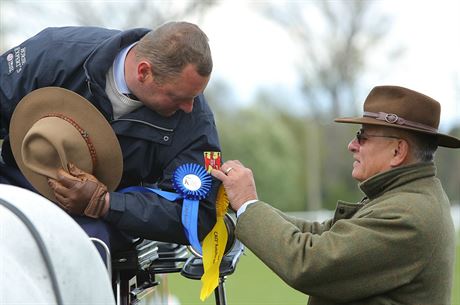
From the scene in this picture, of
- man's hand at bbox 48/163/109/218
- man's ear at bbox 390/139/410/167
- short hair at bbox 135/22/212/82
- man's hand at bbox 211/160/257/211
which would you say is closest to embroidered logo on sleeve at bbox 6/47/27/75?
short hair at bbox 135/22/212/82

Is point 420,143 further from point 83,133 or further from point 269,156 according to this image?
point 269,156

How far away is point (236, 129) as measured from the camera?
19.6 m

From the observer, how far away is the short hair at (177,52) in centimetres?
386

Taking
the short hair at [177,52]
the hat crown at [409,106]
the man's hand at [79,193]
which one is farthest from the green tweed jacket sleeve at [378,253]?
the short hair at [177,52]

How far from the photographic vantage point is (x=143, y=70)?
3896 mm

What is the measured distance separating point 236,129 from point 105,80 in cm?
1575

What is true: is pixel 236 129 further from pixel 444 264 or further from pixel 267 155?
pixel 444 264

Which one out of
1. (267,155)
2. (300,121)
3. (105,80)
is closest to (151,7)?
(300,121)

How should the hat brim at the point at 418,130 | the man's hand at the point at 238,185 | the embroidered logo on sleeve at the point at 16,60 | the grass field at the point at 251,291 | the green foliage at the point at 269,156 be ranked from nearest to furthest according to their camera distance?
the hat brim at the point at 418,130
the man's hand at the point at 238,185
the embroidered logo on sleeve at the point at 16,60
the grass field at the point at 251,291
the green foliage at the point at 269,156

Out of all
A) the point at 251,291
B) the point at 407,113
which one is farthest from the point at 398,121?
the point at 251,291

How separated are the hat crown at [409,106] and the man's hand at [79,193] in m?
1.14

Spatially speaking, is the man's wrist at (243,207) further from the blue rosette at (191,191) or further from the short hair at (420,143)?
the short hair at (420,143)

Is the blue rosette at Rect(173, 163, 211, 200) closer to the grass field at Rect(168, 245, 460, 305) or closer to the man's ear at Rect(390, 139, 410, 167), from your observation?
the man's ear at Rect(390, 139, 410, 167)

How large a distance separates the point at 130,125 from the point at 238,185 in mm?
559
